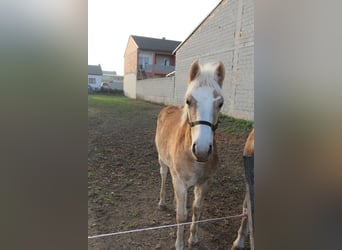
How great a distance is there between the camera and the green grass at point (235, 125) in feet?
3.10

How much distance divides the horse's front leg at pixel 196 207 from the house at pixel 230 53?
284 mm

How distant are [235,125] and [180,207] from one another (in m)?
0.35

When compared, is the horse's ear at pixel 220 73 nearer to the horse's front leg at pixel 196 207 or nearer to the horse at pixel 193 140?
the horse at pixel 193 140

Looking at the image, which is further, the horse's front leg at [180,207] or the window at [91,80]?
the horse's front leg at [180,207]

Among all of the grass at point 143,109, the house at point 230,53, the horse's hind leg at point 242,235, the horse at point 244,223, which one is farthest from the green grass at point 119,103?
the horse's hind leg at point 242,235

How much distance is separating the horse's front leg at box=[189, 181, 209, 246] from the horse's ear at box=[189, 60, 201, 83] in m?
0.38

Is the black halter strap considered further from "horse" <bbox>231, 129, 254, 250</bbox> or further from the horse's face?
"horse" <bbox>231, 129, 254, 250</bbox>

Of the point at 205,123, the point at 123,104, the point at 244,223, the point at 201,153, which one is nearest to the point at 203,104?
the point at 205,123

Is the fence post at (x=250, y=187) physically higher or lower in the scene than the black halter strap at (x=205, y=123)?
lower
